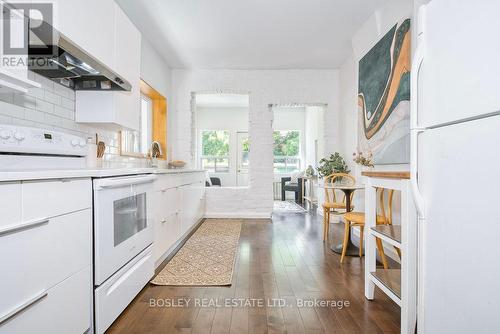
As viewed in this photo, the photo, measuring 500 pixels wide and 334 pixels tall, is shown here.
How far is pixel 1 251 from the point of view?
2.97 feet

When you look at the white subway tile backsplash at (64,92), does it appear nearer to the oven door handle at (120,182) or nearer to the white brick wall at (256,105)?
the oven door handle at (120,182)

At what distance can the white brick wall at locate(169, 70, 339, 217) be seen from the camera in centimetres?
492

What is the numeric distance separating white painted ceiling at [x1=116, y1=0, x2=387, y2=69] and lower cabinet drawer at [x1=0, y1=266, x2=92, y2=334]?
2761 millimetres

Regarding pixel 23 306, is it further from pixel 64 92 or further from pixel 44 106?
pixel 64 92

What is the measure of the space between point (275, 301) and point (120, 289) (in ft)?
3.30

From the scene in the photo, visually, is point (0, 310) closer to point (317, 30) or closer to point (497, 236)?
point (497, 236)

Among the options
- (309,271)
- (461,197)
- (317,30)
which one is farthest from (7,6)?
(317,30)

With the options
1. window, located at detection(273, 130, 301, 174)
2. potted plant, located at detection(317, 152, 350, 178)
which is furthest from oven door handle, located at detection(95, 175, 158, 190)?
window, located at detection(273, 130, 301, 174)

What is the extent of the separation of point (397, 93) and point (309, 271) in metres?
1.90

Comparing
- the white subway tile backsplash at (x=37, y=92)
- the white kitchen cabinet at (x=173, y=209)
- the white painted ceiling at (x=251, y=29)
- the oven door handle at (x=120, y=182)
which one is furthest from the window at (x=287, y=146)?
the white subway tile backsplash at (x=37, y=92)

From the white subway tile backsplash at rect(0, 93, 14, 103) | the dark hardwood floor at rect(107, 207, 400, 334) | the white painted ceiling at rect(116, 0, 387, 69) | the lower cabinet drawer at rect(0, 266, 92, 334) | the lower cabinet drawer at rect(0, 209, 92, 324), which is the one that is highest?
the white painted ceiling at rect(116, 0, 387, 69)

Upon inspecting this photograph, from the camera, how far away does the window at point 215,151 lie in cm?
798

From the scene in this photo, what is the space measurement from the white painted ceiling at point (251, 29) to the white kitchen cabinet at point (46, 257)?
2488 millimetres

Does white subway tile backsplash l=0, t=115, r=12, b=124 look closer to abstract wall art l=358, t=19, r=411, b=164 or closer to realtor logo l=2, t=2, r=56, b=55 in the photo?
realtor logo l=2, t=2, r=56, b=55
